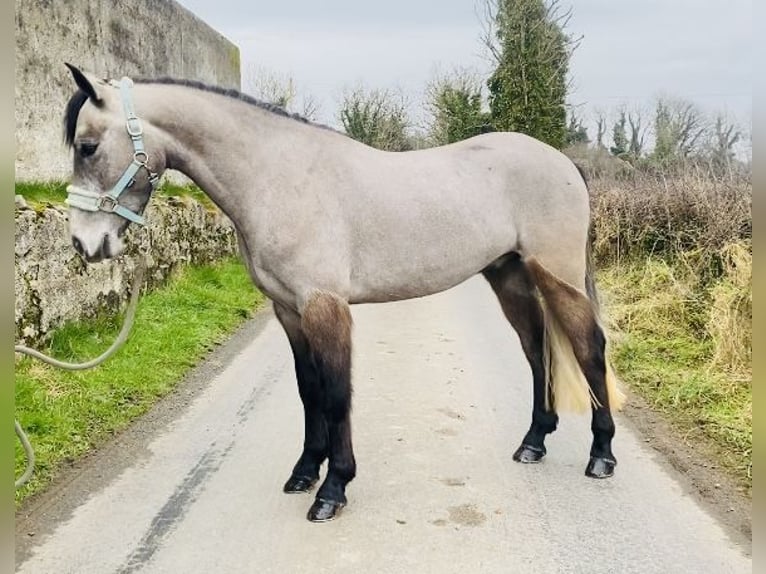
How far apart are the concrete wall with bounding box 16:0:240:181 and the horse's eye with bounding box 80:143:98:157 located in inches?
73.0

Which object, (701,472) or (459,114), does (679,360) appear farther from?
(459,114)

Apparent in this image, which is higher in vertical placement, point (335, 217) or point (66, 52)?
point (66, 52)

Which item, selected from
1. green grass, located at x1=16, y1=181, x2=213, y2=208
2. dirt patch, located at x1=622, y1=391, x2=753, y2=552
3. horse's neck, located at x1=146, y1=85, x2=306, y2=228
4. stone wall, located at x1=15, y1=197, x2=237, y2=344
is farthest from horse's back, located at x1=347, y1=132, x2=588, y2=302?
green grass, located at x1=16, y1=181, x2=213, y2=208

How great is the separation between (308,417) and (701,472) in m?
1.90

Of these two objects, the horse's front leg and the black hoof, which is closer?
the horse's front leg

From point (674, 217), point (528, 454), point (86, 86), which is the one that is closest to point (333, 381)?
point (528, 454)

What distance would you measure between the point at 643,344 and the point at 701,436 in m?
1.83

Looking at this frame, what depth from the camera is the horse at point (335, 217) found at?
2.84m

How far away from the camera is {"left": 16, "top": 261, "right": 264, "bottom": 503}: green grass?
3817 mm

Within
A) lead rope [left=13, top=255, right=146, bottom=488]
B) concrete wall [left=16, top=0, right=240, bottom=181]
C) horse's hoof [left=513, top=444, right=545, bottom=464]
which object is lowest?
horse's hoof [left=513, top=444, right=545, bottom=464]

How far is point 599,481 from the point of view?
3.45m

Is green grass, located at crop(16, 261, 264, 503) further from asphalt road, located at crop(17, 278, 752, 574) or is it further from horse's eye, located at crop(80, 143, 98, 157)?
horse's eye, located at crop(80, 143, 98, 157)

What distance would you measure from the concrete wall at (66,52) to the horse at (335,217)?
1.86 m

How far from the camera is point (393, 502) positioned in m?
3.20
